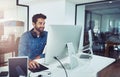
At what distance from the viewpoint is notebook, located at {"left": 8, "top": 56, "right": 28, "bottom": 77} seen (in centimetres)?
124

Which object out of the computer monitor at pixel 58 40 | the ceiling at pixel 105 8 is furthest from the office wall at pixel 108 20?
the computer monitor at pixel 58 40

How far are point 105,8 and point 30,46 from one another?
10.3 ft

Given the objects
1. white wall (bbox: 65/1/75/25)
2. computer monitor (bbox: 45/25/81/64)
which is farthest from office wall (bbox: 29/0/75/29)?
computer monitor (bbox: 45/25/81/64)

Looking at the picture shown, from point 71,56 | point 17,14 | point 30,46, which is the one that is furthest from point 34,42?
point 71,56

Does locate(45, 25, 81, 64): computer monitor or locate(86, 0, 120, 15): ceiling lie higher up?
locate(86, 0, 120, 15): ceiling

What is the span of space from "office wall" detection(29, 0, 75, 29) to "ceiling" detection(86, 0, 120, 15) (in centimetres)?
88

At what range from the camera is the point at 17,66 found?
4.13 ft

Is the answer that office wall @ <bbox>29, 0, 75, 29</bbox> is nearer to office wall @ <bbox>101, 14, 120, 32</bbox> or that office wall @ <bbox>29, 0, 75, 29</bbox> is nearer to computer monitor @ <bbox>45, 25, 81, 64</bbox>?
office wall @ <bbox>101, 14, 120, 32</bbox>

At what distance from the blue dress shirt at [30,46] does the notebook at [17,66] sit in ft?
5.85

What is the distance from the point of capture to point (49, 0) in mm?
4293

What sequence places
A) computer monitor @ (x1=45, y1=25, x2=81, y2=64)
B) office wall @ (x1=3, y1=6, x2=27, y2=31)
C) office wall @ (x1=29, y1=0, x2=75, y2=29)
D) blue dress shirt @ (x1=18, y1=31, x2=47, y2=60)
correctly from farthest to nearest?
office wall @ (x1=29, y1=0, x2=75, y2=29) < office wall @ (x1=3, y1=6, x2=27, y2=31) < blue dress shirt @ (x1=18, y1=31, x2=47, y2=60) < computer monitor @ (x1=45, y1=25, x2=81, y2=64)

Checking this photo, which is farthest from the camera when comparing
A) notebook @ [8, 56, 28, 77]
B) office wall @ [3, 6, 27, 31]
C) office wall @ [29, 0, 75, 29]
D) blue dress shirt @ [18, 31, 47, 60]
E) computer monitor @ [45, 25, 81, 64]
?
office wall @ [29, 0, 75, 29]

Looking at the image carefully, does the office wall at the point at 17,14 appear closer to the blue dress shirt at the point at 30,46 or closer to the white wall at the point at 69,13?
the blue dress shirt at the point at 30,46

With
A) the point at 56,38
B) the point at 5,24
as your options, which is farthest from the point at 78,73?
the point at 5,24
